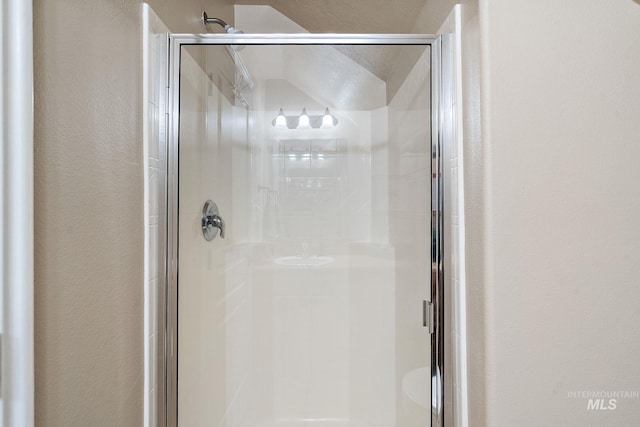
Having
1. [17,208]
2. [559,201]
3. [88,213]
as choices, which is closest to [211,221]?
[88,213]

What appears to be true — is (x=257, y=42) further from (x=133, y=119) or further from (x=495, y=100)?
(x=495, y=100)

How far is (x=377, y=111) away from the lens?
5.88 ft

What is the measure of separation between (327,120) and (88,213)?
1.19 meters

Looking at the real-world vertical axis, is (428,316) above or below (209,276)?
below

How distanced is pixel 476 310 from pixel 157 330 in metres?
1.06

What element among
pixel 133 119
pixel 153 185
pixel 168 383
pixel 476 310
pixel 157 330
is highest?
pixel 133 119

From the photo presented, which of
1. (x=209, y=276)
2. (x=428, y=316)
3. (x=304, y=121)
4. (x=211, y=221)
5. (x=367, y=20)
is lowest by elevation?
(x=428, y=316)

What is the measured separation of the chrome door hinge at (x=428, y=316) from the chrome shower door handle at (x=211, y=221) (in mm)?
959

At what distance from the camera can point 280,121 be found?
69.9 inches

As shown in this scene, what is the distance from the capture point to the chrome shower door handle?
156 centimetres

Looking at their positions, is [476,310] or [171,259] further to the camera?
[171,259]

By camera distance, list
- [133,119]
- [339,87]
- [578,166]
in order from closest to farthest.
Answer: [578,166] < [133,119] < [339,87]

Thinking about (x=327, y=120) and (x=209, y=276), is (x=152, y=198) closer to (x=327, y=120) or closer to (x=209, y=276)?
(x=209, y=276)

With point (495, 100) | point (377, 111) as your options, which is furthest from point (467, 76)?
point (377, 111)
